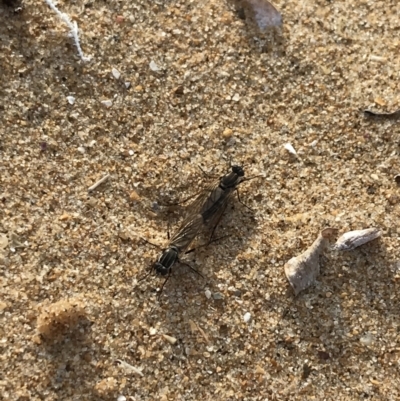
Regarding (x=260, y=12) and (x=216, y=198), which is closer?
(x=216, y=198)

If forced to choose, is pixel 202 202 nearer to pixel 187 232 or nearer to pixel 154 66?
pixel 187 232

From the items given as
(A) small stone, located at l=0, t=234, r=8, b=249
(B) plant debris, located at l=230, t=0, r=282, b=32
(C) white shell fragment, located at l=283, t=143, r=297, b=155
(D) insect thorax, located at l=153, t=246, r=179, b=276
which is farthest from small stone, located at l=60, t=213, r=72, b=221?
(B) plant debris, located at l=230, t=0, r=282, b=32

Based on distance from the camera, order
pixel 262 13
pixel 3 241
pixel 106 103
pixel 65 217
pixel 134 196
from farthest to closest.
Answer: pixel 262 13
pixel 106 103
pixel 134 196
pixel 65 217
pixel 3 241

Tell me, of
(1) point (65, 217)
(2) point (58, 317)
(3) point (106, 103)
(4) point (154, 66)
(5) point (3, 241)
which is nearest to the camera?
(2) point (58, 317)

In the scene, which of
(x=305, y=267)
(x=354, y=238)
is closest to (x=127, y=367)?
(x=305, y=267)

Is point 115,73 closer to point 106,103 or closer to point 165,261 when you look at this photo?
point 106,103

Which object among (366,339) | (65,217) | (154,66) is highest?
(154,66)

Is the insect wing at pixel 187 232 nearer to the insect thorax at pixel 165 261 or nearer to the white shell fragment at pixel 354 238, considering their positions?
the insect thorax at pixel 165 261

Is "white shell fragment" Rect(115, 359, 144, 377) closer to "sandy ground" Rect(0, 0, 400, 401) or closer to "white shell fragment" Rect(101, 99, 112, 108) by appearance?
"sandy ground" Rect(0, 0, 400, 401)

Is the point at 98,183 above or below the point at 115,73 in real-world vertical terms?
below
